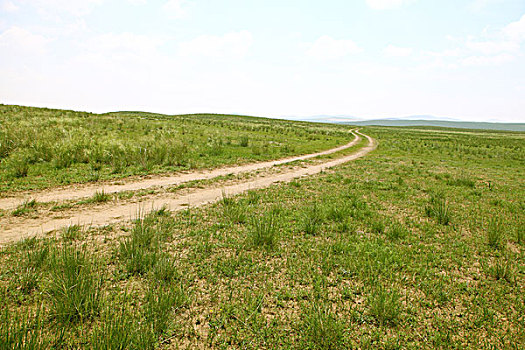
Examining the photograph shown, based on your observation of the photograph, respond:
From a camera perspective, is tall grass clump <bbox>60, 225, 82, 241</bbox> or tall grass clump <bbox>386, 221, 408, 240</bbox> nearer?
tall grass clump <bbox>60, 225, 82, 241</bbox>

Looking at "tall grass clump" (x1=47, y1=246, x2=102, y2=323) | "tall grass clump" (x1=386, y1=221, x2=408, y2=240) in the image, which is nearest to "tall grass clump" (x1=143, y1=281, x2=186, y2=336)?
"tall grass clump" (x1=47, y1=246, x2=102, y2=323)

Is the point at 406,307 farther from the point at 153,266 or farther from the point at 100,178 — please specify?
the point at 100,178

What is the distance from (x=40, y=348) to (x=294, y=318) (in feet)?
10.1

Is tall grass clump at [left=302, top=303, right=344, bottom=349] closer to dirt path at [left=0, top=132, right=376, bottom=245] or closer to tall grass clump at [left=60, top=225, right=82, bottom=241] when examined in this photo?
dirt path at [left=0, top=132, right=376, bottom=245]

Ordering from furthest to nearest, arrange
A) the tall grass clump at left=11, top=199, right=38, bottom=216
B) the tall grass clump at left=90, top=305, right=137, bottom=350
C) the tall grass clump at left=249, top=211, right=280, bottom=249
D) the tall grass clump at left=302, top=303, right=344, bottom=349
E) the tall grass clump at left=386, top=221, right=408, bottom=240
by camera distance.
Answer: the tall grass clump at left=11, top=199, right=38, bottom=216 → the tall grass clump at left=386, top=221, right=408, bottom=240 → the tall grass clump at left=249, top=211, right=280, bottom=249 → the tall grass clump at left=302, top=303, right=344, bottom=349 → the tall grass clump at left=90, top=305, right=137, bottom=350

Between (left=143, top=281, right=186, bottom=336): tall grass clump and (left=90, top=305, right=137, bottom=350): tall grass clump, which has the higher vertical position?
(left=90, top=305, right=137, bottom=350): tall grass clump

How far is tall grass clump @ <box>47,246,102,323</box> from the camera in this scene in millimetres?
3266

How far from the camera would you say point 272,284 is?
435 centimetres

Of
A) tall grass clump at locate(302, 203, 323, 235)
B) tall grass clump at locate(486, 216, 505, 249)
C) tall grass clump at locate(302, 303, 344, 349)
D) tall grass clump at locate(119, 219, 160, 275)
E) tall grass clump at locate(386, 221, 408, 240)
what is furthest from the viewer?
tall grass clump at locate(302, 203, 323, 235)

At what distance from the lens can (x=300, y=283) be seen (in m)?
4.41

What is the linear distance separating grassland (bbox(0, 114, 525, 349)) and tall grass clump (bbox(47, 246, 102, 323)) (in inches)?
0.9

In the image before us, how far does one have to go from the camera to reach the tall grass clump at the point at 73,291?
10.7 ft

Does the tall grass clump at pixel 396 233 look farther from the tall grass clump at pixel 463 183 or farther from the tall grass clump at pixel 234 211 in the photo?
the tall grass clump at pixel 463 183

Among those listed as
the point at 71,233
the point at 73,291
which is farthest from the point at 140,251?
the point at 71,233
